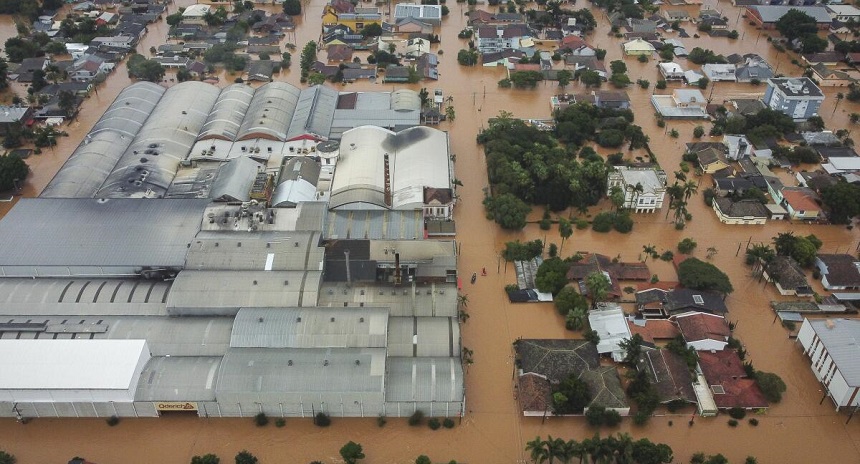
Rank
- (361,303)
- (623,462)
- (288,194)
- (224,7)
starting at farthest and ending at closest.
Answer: (224,7)
(288,194)
(361,303)
(623,462)

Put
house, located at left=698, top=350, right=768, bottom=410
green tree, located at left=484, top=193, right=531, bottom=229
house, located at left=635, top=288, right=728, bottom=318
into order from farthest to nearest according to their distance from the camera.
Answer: green tree, located at left=484, top=193, right=531, bottom=229
house, located at left=635, top=288, right=728, bottom=318
house, located at left=698, top=350, right=768, bottom=410

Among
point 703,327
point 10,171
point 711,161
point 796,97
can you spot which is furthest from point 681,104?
point 10,171

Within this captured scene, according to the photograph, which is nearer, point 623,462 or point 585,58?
point 623,462

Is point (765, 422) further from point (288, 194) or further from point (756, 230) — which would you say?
point (288, 194)

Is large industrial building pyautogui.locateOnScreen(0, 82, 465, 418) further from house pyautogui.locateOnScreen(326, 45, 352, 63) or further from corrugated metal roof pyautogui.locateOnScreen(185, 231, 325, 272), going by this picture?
house pyautogui.locateOnScreen(326, 45, 352, 63)

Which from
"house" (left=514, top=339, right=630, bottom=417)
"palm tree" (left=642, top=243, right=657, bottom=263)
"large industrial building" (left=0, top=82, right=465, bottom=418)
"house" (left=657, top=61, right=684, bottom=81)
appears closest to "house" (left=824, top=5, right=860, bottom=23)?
"house" (left=657, top=61, right=684, bottom=81)

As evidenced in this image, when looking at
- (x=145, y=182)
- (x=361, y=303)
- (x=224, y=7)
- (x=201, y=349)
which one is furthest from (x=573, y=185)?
(x=224, y=7)

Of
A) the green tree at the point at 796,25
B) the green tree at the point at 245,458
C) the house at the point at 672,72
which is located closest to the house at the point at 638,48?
the house at the point at 672,72
